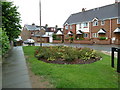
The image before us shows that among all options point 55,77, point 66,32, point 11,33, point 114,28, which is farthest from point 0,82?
point 66,32

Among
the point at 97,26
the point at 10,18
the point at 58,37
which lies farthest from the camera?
the point at 58,37

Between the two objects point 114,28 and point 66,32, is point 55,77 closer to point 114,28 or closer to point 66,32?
point 114,28

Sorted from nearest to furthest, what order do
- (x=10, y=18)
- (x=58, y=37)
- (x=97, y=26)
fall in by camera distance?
(x=10, y=18) → (x=97, y=26) → (x=58, y=37)

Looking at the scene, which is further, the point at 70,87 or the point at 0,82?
the point at 0,82

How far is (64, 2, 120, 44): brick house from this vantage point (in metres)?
24.2

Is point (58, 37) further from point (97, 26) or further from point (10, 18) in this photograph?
point (10, 18)

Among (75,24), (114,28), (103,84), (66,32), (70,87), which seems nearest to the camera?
(70,87)

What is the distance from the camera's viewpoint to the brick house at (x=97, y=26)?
79.5ft

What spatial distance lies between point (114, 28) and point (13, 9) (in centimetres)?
2102

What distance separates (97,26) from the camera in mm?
28172

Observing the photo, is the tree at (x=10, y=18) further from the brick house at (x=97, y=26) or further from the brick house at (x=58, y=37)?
the brick house at (x=58, y=37)

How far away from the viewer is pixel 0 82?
14.4 feet

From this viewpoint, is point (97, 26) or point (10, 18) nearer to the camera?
point (10, 18)

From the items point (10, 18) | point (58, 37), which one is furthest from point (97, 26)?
point (10, 18)
